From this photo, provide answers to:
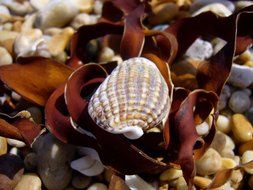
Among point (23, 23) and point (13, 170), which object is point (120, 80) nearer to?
point (13, 170)

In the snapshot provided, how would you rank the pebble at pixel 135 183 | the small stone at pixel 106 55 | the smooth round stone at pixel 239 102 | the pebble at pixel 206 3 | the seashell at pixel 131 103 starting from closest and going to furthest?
the seashell at pixel 131 103 < the pebble at pixel 135 183 < the smooth round stone at pixel 239 102 < the small stone at pixel 106 55 < the pebble at pixel 206 3

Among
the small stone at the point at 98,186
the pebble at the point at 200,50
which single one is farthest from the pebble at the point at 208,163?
the pebble at the point at 200,50

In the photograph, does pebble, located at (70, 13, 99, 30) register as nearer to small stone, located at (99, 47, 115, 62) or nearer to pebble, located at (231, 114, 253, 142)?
small stone, located at (99, 47, 115, 62)

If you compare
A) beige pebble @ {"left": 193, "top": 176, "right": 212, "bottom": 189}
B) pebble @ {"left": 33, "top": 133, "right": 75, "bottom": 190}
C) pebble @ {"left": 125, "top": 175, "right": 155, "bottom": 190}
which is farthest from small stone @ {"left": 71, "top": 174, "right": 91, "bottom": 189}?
beige pebble @ {"left": 193, "top": 176, "right": 212, "bottom": 189}

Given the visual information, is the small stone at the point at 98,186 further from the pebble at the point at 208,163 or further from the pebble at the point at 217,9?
the pebble at the point at 217,9

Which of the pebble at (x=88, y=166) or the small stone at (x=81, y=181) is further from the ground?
the pebble at (x=88, y=166)

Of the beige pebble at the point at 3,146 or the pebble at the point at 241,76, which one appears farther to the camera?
the pebble at the point at 241,76

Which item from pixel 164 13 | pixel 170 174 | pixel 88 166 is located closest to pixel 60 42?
pixel 164 13

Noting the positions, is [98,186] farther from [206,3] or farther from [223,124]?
[206,3]
